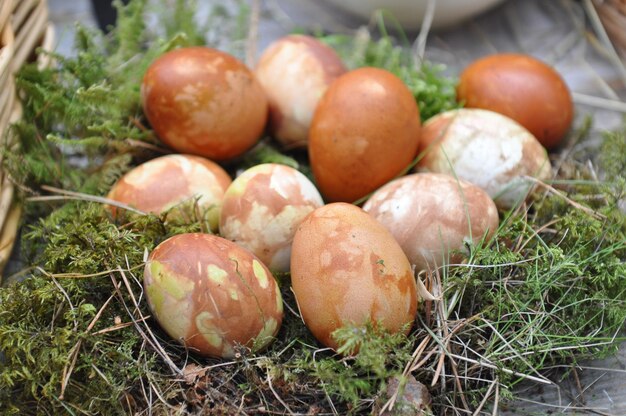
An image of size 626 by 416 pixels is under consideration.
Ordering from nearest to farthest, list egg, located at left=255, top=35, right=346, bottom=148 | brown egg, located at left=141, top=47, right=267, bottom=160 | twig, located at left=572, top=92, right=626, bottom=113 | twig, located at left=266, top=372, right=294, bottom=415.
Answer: twig, located at left=266, top=372, right=294, bottom=415, brown egg, located at left=141, top=47, right=267, bottom=160, egg, located at left=255, top=35, right=346, bottom=148, twig, located at left=572, top=92, right=626, bottom=113

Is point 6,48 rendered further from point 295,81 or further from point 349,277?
point 349,277

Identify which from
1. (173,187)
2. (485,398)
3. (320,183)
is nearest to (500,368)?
(485,398)

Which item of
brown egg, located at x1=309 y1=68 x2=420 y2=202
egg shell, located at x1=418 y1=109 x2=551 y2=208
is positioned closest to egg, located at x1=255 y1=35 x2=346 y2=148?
brown egg, located at x1=309 y1=68 x2=420 y2=202

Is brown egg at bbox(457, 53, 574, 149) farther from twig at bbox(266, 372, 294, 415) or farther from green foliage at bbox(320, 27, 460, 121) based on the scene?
twig at bbox(266, 372, 294, 415)

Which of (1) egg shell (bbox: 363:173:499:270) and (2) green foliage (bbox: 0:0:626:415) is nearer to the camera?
(2) green foliage (bbox: 0:0:626:415)

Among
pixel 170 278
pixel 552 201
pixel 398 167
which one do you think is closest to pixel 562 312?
pixel 552 201

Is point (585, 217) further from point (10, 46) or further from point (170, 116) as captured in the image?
point (10, 46)

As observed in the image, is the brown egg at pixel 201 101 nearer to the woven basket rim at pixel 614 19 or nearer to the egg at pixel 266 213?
the egg at pixel 266 213
